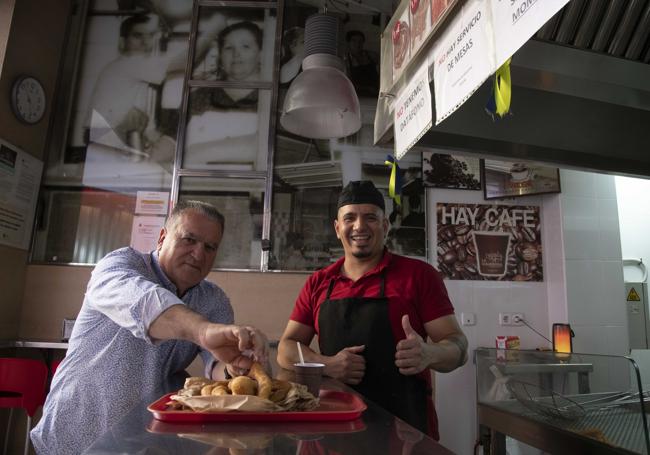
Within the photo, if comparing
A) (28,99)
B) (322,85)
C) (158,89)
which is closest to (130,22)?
(158,89)

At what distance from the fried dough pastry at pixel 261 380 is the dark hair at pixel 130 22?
12.5ft

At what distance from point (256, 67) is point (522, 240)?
2688mm

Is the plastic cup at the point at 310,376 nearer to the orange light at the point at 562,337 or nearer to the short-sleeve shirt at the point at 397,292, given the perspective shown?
the short-sleeve shirt at the point at 397,292

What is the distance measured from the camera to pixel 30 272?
3477 mm

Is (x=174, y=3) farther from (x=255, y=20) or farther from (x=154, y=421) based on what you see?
(x=154, y=421)

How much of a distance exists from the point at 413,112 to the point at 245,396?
3.32ft

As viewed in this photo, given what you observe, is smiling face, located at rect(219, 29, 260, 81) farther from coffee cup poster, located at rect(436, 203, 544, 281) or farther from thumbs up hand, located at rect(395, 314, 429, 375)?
thumbs up hand, located at rect(395, 314, 429, 375)

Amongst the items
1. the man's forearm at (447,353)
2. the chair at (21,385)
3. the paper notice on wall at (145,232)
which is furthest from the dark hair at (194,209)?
the paper notice on wall at (145,232)

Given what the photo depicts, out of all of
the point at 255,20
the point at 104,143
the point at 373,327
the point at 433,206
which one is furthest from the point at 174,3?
the point at 373,327

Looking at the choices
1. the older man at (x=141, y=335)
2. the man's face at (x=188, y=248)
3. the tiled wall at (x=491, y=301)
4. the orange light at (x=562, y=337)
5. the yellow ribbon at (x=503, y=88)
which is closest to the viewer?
the yellow ribbon at (x=503, y=88)

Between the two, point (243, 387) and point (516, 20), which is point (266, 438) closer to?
point (243, 387)

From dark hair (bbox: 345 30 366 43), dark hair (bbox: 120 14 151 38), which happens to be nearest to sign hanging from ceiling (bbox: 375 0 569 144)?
dark hair (bbox: 345 30 366 43)

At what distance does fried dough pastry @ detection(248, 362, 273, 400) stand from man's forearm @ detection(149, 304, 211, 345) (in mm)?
160

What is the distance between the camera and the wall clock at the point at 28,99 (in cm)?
333
